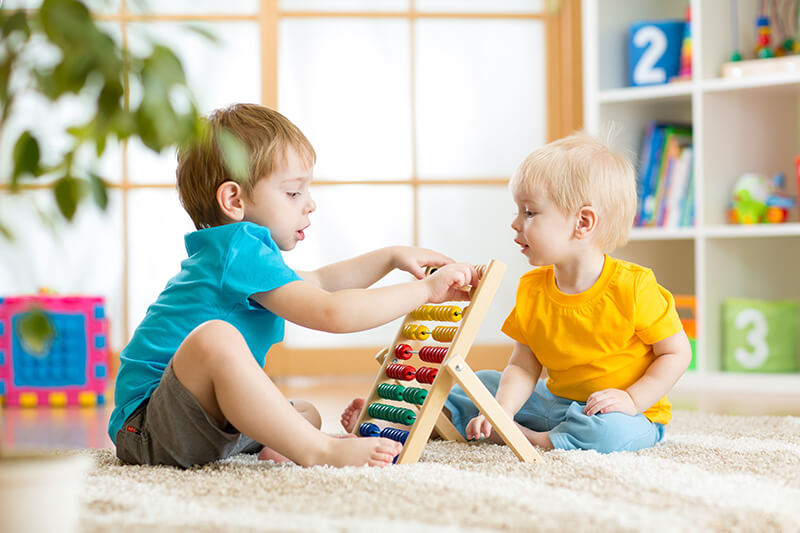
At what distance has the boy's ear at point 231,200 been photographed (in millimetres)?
1334

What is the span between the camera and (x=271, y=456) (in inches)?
52.4

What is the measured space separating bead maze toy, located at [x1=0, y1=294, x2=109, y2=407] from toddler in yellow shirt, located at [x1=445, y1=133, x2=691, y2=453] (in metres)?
1.22

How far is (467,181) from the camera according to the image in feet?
9.34

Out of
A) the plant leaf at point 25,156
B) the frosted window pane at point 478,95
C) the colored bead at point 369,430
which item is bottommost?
the colored bead at point 369,430

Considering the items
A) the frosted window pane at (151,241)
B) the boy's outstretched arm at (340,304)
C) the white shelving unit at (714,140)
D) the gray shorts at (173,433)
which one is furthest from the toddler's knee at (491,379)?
the frosted window pane at (151,241)

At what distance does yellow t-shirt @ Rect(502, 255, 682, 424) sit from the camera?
1.40m

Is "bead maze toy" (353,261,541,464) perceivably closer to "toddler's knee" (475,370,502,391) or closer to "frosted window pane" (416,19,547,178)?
"toddler's knee" (475,370,502,391)

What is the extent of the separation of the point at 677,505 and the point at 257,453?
677 millimetres

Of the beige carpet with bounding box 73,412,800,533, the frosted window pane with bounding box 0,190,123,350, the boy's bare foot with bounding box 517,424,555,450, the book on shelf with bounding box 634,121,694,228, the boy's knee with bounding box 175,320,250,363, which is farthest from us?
the frosted window pane with bounding box 0,190,123,350

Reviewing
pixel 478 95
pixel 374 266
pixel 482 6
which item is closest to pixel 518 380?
pixel 374 266

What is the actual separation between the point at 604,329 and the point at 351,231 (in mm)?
1476

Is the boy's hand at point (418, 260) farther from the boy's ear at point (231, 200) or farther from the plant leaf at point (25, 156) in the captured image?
the plant leaf at point (25, 156)

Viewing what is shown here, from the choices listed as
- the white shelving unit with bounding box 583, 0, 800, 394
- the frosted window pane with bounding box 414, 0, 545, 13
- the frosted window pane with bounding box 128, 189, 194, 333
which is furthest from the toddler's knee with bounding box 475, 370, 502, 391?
the frosted window pane with bounding box 414, 0, 545, 13

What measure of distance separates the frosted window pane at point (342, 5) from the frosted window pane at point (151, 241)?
0.68 metres
